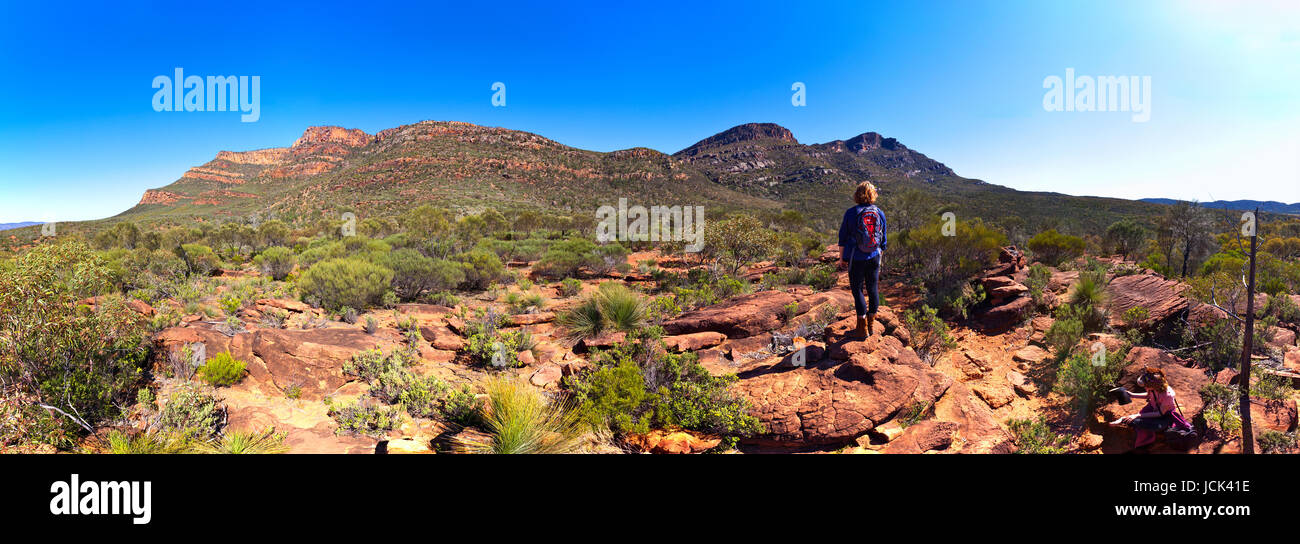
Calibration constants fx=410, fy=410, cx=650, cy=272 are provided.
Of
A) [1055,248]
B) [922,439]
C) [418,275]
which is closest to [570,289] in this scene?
[418,275]

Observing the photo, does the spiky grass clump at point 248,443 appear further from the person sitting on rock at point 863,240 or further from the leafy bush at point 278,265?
the leafy bush at point 278,265

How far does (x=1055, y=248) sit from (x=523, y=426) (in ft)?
62.6

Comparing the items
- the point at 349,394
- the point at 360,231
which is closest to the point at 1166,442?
the point at 349,394

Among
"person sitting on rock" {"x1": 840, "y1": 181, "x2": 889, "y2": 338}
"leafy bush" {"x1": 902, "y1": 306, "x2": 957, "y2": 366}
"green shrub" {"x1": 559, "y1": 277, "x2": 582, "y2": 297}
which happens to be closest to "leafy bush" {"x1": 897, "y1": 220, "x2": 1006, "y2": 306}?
"leafy bush" {"x1": 902, "y1": 306, "x2": 957, "y2": 366}

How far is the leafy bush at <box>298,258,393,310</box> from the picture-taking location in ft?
26.9

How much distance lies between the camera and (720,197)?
220 ft

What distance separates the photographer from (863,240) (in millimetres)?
4406

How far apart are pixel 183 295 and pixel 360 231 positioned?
714 inches

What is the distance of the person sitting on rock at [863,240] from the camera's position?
439 cm

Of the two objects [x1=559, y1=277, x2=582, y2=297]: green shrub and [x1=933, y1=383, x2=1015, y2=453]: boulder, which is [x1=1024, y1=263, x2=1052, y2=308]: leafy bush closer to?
[x1=933, y1=383, x2=1015, y2=453]: boulder

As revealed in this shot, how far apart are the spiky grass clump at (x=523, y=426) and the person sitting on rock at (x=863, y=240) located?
3188mm

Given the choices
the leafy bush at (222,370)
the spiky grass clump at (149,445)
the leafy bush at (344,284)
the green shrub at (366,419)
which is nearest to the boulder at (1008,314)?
the green shrub at (366,419)

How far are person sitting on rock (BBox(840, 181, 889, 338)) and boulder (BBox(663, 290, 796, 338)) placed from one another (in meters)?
1.64
